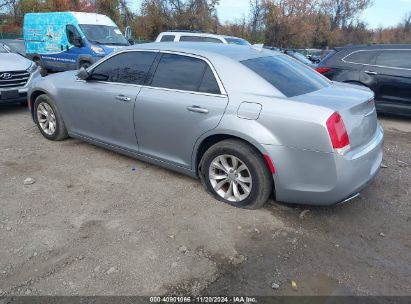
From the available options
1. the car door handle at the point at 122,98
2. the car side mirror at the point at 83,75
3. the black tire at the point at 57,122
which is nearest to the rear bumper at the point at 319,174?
the car door handle at the point at 122,98

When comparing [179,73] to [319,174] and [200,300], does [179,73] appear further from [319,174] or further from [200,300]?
[200,300]

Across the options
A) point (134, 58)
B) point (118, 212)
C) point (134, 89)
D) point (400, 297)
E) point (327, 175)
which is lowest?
point (400, 297)

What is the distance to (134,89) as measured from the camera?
4277mm

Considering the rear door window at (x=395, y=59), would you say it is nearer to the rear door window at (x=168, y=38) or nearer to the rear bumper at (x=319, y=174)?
the rear bumper at (x=319, y=174)

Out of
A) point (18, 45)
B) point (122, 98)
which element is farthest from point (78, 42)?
point (122, 98)

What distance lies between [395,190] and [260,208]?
5.86ft

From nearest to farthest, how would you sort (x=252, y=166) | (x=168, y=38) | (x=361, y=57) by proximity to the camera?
1. (x=252, y=166)
2. (x=361, y=57)
3. (x=168, y=38)

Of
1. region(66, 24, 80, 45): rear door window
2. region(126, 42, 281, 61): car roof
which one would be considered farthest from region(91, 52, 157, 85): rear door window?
region(66, 24, 80, 45): rear door window

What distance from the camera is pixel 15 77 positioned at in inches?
281

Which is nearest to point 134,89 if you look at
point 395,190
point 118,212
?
point 118,212

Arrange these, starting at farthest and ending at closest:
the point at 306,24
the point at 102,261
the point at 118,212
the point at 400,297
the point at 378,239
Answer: the point at 306,24 → the point at 118,212 → the point at 378,239 → the point at 102,261 → the point at 400,297

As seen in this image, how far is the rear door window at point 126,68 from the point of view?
4293mm

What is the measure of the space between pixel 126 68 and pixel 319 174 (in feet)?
8.82

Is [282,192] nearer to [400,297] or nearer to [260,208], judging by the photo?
[260,208]
